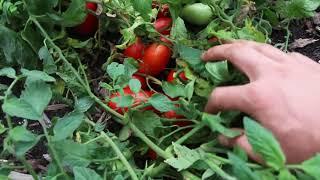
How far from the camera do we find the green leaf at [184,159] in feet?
3.86

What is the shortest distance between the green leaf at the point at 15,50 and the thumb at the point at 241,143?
0.57 m

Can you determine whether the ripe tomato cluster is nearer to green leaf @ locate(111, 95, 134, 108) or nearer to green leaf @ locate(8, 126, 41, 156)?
green leaf @ locate(111, 95, 134, 108)

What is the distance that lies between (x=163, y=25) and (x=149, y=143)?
Answer: 384mm

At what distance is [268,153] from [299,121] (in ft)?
0.65

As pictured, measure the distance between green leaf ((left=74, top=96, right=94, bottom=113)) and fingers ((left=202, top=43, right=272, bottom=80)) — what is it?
0.96 feet

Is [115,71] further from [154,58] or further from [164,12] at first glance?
[164,12]

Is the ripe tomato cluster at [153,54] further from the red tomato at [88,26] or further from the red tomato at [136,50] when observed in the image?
the red tomato at [88,26]

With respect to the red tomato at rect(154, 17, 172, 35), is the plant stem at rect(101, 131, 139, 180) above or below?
below

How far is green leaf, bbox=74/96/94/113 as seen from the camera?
4.37 ft

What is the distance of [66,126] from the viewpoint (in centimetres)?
108

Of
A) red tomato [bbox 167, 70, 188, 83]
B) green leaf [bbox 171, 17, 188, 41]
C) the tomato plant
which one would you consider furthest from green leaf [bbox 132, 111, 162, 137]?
green leaf [bbox 171, 17, 188, 41]

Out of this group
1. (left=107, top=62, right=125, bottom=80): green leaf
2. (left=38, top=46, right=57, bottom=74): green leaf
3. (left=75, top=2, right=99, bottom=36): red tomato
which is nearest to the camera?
(left=107, top=62, right=125, bottom=80): green leaf

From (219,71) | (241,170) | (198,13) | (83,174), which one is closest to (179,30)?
(198,13)

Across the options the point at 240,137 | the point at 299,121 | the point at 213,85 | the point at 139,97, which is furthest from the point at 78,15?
the point at 299,121
